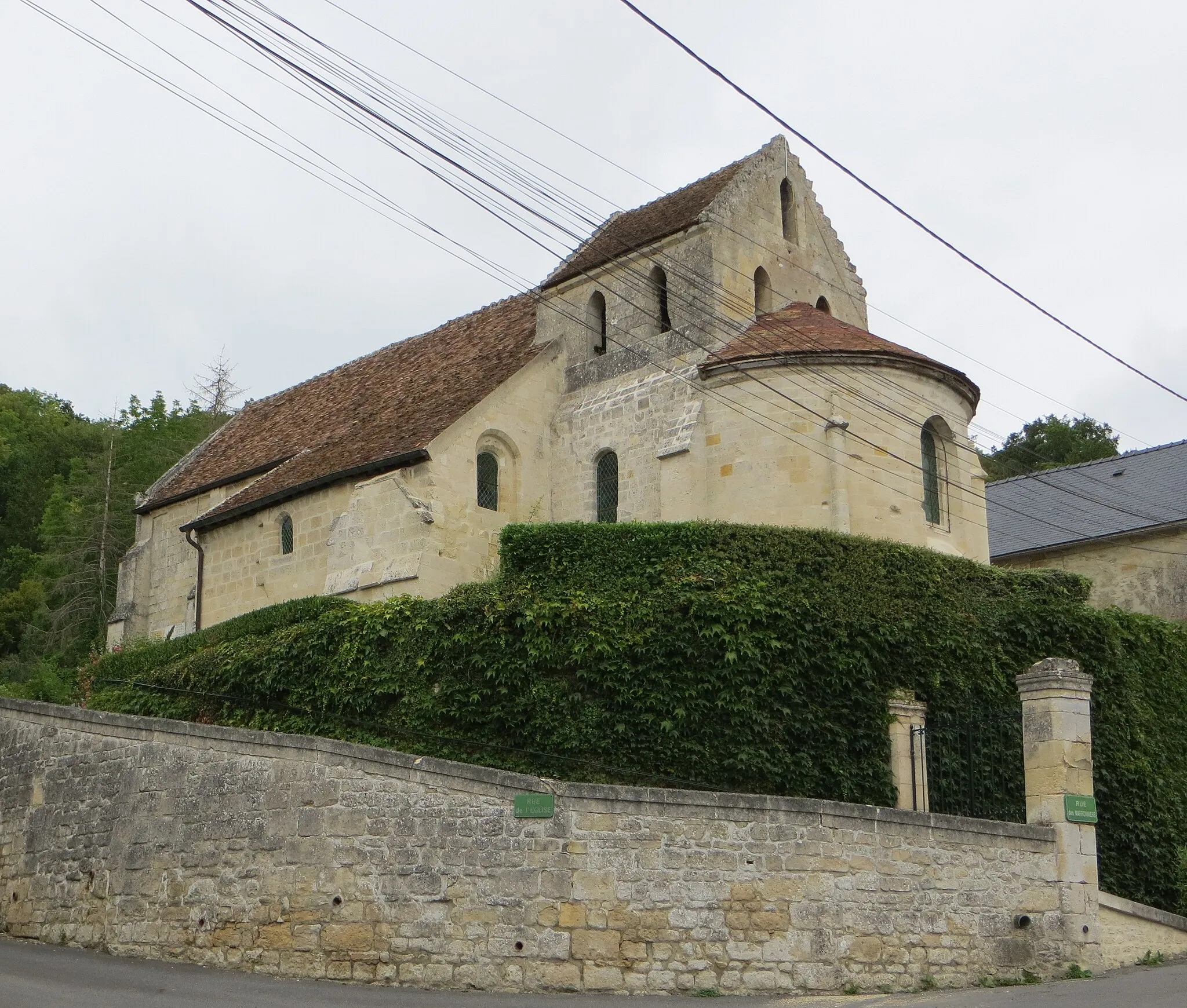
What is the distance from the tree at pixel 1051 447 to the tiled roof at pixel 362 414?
26.4 meters

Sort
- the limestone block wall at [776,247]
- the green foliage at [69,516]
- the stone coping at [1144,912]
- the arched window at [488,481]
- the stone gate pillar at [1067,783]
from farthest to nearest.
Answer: the green foliage at [69,516]
the arched window at [488,481]
the limestone block wall at [776,247]
the stone coping at [1144,912]
the stone gate pillar at [1067,783]

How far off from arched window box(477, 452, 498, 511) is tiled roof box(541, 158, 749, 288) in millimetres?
3841

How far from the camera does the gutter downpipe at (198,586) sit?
2822cm

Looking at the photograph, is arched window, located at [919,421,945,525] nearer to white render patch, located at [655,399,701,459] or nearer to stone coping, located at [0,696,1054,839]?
white render patch, located at [655,399,701,459]

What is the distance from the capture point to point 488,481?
81.9 ft

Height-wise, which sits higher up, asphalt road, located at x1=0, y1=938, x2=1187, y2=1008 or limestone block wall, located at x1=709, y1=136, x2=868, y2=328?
limestone block wall, located at x1=709, y1=136, x2=868, y2=328

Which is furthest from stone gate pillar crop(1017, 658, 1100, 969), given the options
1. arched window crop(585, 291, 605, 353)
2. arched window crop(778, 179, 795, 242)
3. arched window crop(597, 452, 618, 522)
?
arched window crop(778, 179, 795, 242)

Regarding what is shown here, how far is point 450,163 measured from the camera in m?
13.2

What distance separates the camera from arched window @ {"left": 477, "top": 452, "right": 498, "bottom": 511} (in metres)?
24.7

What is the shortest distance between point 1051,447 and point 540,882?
4317 cm

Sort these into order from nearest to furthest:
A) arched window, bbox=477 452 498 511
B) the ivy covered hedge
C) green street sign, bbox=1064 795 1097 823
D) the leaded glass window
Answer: green street sign, bbox=1064 795 1097 823 → the ivy covered hedge → the leaded glass window → arched window, bbox=477 452 498 511

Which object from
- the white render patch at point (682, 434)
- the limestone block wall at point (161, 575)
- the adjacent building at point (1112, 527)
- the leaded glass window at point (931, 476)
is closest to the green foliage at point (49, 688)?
the limestone block wall at point (161, 575)

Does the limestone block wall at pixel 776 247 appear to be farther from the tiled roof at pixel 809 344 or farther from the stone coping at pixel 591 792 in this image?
the stone coping at pixel 591 792

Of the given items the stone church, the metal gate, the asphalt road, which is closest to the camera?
the asphalt road
